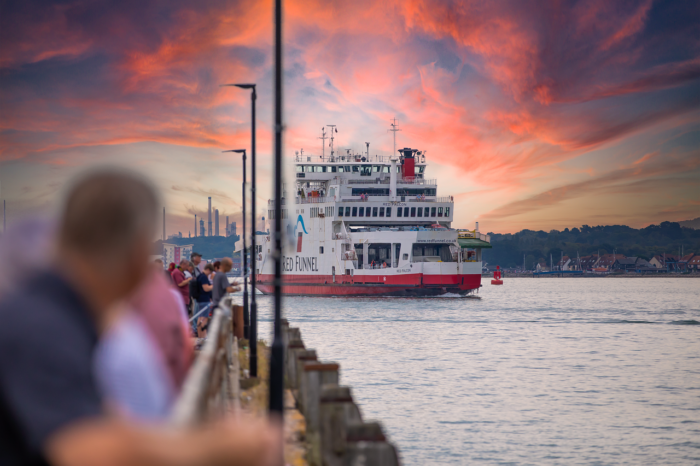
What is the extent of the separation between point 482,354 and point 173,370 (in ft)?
94.0

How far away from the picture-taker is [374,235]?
2406 inches

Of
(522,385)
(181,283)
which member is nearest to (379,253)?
(522,385)

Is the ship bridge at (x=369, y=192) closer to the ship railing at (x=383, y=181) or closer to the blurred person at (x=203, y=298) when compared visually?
the ship railing at (x=383, y=181)

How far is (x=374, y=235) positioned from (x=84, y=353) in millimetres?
59894

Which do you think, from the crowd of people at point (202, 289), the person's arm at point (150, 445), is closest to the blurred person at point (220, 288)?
the crowd of people at point (202, 289)

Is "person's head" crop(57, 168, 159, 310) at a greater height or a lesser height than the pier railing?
greater

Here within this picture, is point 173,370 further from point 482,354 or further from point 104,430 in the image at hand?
point 482,354

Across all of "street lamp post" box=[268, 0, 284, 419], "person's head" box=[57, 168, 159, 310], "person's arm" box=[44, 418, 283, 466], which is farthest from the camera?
"street lamp post" box=[268, 0, 284, 419]

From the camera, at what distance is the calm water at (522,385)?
15109 mm

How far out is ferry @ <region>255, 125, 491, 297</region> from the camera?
58.8 meters

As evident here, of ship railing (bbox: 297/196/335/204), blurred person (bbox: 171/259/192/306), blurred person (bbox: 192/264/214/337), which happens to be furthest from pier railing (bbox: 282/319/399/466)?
ship railing (bbox: 297/196/335/204)

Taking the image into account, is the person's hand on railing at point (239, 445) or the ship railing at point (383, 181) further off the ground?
the ship railing at point (383, 181)

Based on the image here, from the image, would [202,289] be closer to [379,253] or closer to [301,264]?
[379,253]

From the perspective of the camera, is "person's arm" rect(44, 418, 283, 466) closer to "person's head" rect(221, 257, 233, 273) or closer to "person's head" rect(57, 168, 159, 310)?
"person's head" rect(57, 168, 159, 310)
